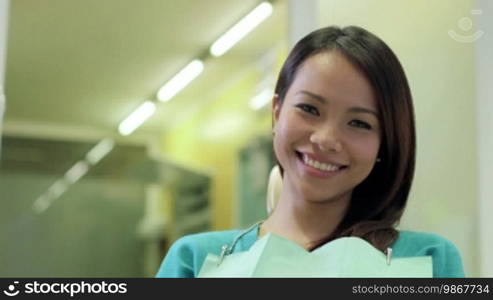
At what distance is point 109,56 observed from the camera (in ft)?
6.34

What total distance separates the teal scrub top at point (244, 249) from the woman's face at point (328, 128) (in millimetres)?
56

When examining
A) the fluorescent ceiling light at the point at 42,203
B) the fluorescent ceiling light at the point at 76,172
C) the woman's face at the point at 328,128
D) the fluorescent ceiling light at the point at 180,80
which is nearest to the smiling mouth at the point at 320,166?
the woman's face at the point at 328,128

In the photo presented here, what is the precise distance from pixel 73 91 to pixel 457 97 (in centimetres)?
152

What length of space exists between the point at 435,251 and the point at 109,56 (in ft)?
4.78

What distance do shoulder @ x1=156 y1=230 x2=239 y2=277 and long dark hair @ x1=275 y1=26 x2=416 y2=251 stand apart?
3.4 inches

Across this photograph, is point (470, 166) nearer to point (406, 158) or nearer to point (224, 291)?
point (406, 158)

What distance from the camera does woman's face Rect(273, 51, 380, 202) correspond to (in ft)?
1.86

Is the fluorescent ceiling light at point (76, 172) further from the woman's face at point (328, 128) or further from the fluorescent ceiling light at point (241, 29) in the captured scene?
the woman's face at point (328, 128)

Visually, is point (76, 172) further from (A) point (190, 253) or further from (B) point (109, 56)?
(A) point (190, 253)

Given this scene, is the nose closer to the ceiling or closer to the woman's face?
the woman's face

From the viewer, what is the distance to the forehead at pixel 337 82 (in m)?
0.56

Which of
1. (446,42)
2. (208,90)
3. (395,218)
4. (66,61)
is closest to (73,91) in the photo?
(66,61)

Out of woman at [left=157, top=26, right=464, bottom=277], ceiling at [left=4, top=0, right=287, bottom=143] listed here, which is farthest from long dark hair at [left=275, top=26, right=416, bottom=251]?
ceiling at [left=4, top=0, right=287, bottom=143]

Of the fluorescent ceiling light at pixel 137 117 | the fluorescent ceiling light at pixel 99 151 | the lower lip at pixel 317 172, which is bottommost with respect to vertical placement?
the lower lip at pixel 317 172
